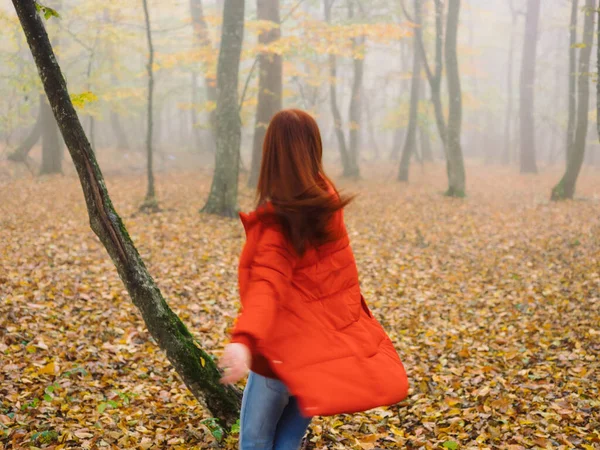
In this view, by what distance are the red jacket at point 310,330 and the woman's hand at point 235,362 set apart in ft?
0.13

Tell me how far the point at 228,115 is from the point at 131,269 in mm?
8873

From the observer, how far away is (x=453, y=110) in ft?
55.8

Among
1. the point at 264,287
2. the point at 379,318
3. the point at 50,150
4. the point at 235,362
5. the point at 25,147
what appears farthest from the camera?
the point at 25,147

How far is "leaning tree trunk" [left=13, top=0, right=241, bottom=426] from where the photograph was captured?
353 centimetres

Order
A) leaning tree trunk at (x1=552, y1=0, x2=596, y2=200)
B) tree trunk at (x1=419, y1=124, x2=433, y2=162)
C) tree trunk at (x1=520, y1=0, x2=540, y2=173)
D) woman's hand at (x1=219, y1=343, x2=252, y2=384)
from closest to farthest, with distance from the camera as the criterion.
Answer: woman's hand at (x1=219, y1=343, x2=252, y2=384) < leaning tree trunk at (x1=552, y1=0, x2=596, y2=200) < tree trunk at (x1=520, y1=0, x2=540, y2=173) < tree trunk at (x1=419, y1=124, x2=433, y2=162)

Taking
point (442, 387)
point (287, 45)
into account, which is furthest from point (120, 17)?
point (442, 387)

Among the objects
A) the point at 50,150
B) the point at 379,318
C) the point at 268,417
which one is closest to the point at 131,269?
the point at 268,417

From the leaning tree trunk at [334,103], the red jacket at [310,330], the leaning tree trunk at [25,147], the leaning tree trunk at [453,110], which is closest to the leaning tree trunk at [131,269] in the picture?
the red jacket at [310,330]

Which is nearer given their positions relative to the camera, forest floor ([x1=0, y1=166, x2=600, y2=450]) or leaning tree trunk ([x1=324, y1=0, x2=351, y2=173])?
forest floor ([x1=0, y1=166, x2=600, y2=450])

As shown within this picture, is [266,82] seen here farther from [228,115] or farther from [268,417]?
[268,417]

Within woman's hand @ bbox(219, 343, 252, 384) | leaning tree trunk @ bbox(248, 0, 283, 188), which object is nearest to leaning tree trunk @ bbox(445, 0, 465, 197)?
leaning tree trunk @ bbox(248, 0, 283, 188)

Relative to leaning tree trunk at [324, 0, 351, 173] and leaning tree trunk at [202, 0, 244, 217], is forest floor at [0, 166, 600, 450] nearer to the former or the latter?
leaning tree trunk at [202, 0, 244, 217]

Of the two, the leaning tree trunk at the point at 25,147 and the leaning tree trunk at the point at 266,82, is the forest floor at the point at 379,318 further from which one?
the leaning tree trunk at the point at 25,147

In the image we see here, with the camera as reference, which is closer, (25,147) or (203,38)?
(25,147)
